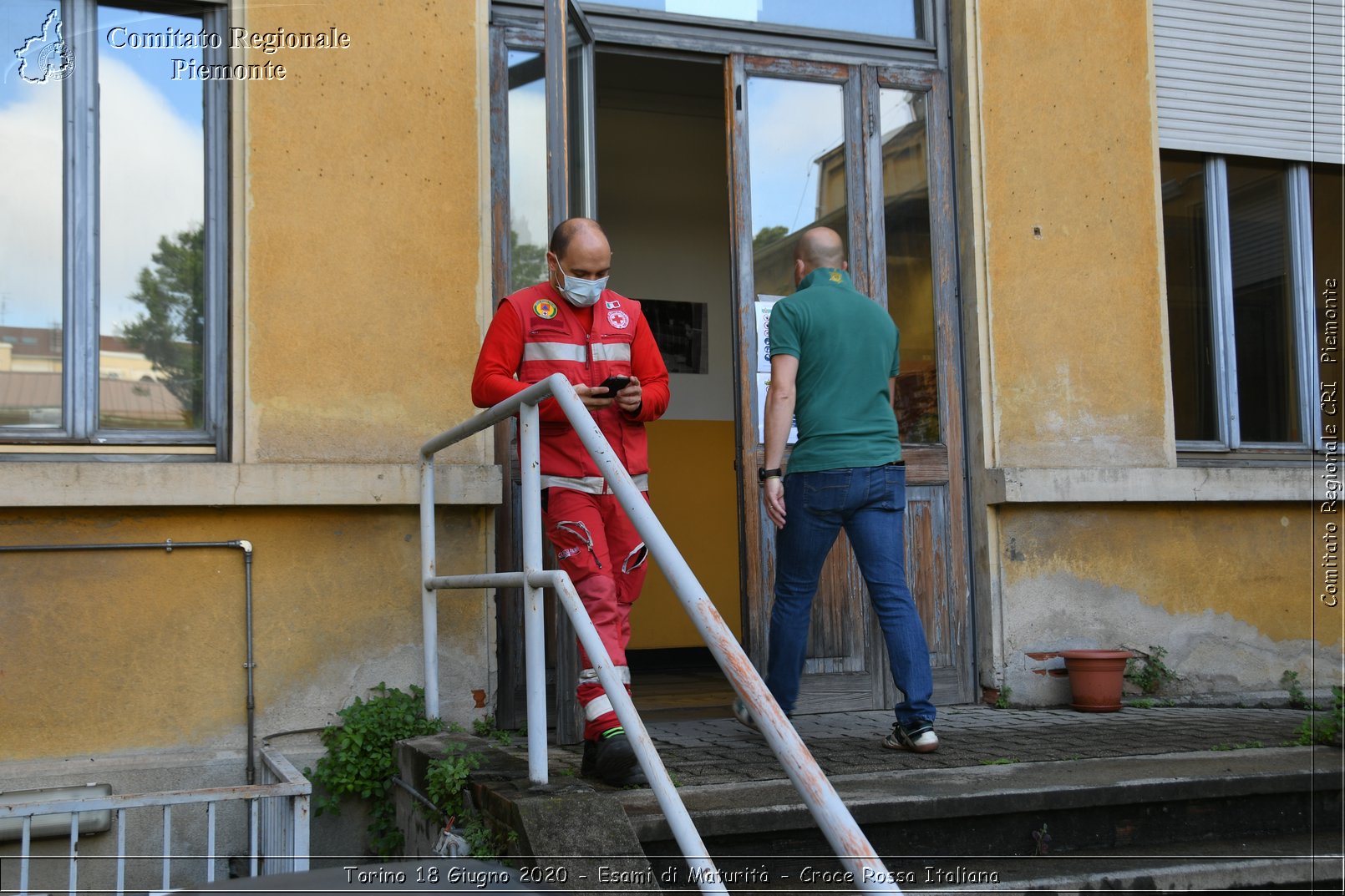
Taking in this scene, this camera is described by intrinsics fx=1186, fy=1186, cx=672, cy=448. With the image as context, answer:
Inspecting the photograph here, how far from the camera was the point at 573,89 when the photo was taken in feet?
15.6

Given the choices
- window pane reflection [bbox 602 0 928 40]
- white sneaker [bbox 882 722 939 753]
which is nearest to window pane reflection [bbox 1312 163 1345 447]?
window pane reflection [bbox 602 0 928 40]

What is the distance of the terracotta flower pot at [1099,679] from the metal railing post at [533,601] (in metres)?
2.94

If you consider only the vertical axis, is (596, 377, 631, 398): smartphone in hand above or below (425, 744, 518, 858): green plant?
above

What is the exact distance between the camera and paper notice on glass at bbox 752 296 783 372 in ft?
17.7

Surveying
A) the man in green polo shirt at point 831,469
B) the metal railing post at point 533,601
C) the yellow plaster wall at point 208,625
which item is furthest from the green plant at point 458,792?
the man in green polo shirt at point 831,469

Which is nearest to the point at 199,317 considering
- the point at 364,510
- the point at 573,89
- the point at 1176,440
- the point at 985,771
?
the point at 364,510

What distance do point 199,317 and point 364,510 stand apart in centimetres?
99

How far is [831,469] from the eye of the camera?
170 inches

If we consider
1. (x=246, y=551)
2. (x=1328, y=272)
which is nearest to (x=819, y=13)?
(x=1328, y=272)

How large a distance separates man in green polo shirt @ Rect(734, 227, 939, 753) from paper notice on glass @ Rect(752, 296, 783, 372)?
3.00 ft

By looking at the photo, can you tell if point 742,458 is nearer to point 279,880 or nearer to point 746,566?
point 746,566

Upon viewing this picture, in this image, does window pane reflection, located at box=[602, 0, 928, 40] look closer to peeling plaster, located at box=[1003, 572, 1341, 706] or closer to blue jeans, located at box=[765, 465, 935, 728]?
blue jeans, located at box=[765, 465, 935, 728]

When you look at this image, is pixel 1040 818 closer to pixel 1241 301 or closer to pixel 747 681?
pixel 747 681

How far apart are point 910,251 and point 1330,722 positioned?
125 inches
